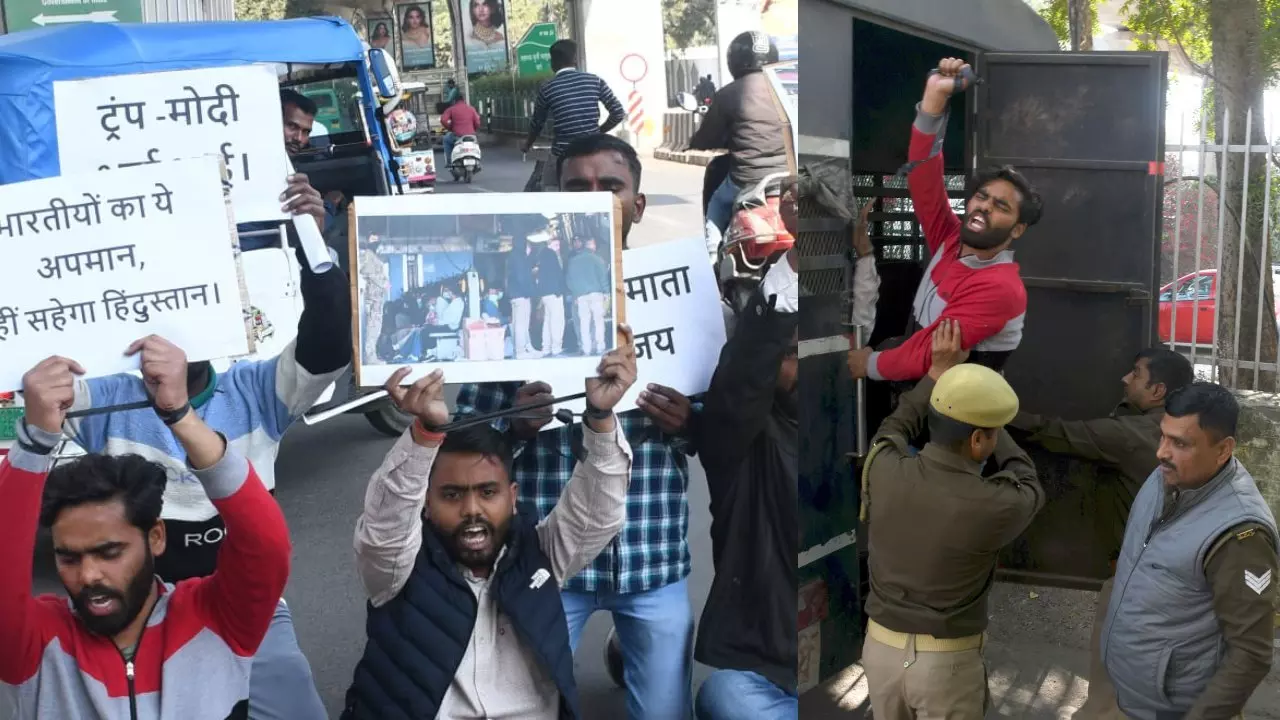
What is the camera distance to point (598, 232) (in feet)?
7.24

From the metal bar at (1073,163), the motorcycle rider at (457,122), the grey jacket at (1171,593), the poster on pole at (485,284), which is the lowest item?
the grey jacket at (1171,593)

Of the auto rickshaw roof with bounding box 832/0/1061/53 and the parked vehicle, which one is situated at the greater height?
the auto rickshaw roof with bounding box 832/0/1061/53

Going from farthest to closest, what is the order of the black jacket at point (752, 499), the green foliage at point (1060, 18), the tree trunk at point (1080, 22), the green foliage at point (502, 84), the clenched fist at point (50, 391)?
the green foliage at point (1060, 18) → the tree trunk at point (1080, 22) → the black jacket at point (752, 499) → the green foliage at point (502, 84) → the clenched fist at point (50, 391)

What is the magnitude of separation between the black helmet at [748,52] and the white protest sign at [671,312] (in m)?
0.34

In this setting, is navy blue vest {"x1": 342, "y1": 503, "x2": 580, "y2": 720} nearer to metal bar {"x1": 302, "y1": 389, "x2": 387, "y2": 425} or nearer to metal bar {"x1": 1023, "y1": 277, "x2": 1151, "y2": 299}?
metal bar {"x1": 302, "y1": 389, "x2": 387, "y2": 425}

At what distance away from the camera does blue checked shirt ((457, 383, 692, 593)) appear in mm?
2289

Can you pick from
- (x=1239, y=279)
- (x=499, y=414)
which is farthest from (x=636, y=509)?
(x=1239, y=279)

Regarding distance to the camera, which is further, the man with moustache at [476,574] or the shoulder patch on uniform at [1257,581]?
the shoulder patch on uniform at [1257,581]

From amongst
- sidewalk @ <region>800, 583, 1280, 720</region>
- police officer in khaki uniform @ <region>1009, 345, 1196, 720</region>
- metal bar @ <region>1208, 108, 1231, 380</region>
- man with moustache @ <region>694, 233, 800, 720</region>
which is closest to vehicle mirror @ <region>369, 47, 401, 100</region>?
man with moustache @ <region>694, 233, 800, 720</region>

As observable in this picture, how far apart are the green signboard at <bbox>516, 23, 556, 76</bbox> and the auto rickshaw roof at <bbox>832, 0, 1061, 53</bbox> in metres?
0.94

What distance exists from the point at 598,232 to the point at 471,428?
416 millimetres

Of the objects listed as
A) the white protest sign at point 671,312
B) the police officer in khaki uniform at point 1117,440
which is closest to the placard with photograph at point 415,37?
the white protest sign at point 671,312

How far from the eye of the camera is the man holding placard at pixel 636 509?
2242 mm

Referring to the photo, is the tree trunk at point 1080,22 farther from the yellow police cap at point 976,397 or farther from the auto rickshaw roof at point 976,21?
the yellow police cap at point 976,397
